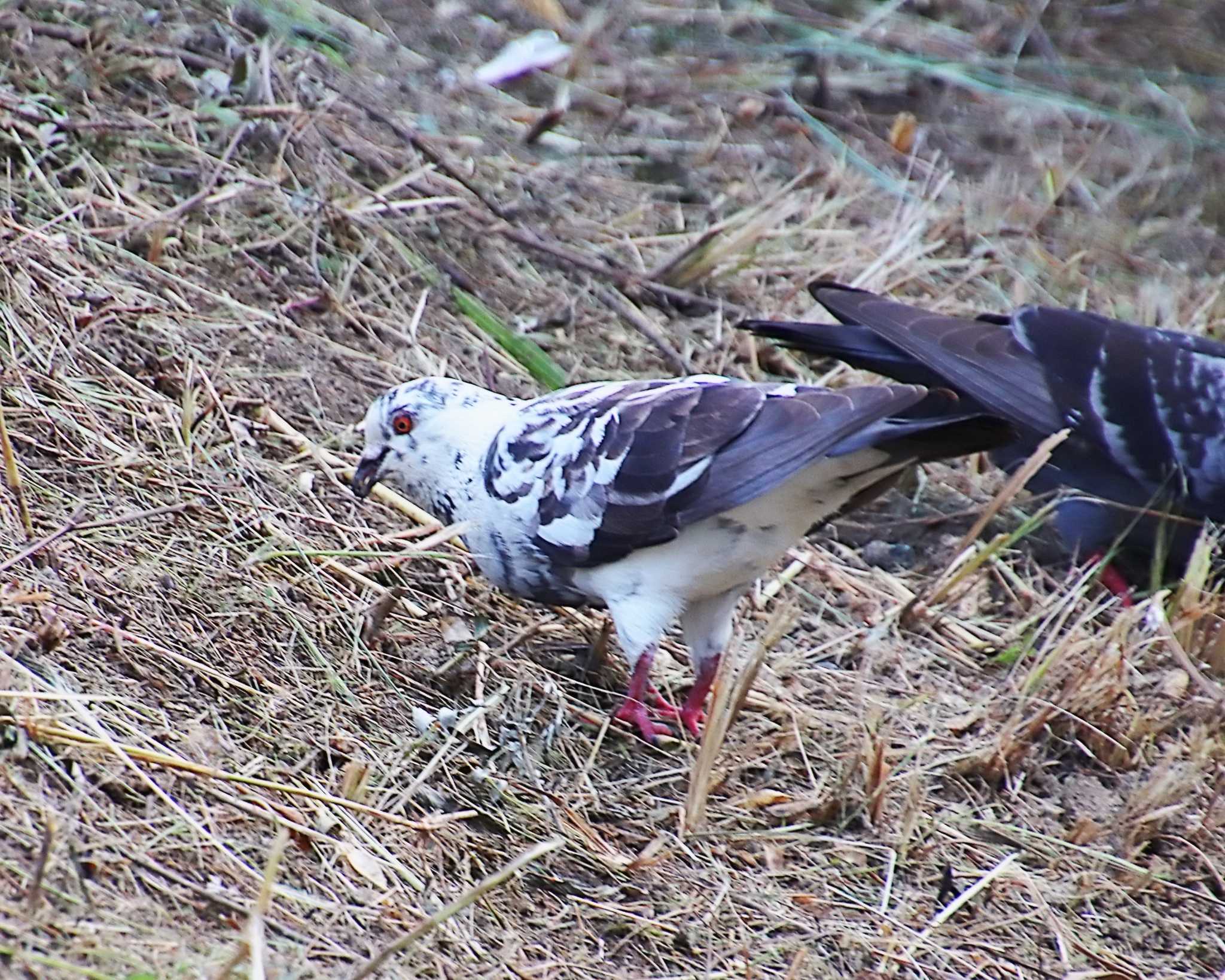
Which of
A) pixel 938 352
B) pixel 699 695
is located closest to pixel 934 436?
pixel 699 695

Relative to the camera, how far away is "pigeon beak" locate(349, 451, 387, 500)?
4.01 m

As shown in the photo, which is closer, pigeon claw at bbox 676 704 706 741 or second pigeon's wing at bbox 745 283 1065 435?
pigeon claw at bbox 676 704 706 741

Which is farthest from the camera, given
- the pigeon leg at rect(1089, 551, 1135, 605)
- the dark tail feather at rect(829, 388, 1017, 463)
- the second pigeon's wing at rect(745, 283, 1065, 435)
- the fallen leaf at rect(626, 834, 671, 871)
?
the second pigeon's wing at rect(745, 283, 1065, 435)

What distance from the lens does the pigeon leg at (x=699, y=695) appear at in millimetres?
3844

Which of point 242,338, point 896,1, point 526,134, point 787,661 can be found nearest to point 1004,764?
point 787,661

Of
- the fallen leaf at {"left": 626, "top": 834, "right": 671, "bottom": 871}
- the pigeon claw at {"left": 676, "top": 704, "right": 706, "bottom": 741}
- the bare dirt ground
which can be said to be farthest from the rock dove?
the fallen leaf at {"left": 626, "top": 834, "right": 671, "bottom": 871}

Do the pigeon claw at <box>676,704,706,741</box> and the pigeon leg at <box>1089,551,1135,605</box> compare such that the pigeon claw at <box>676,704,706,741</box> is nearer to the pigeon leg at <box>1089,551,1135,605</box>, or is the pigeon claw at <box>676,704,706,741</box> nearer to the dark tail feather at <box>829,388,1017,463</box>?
the dark tail feather at <box>829,388,1017,463</box>

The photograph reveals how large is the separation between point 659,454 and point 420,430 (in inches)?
28.9

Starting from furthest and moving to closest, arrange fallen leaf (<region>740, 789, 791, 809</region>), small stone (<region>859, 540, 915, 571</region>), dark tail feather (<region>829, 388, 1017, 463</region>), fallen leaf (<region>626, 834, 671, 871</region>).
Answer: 1. small stone (<region>859, 540, 915, 571</region>)
2. fallen leaf (<region>740, 789, 791, 809</region>)
3. dark tail feather (<region>829, 388, 1017, 463</region>)
4. fallen leaf (<region>626, 834, 671, 871</region>)

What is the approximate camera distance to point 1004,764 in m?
3.75

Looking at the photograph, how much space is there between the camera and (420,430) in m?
3.96

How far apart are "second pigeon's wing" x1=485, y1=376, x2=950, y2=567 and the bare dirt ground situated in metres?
0.36

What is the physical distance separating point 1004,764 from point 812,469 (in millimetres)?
927

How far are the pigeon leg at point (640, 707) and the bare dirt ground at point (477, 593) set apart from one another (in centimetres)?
5
